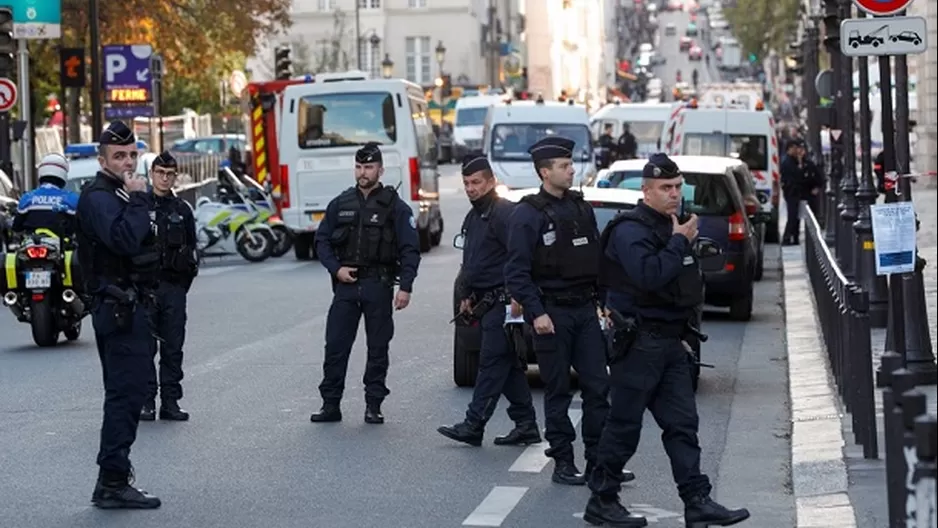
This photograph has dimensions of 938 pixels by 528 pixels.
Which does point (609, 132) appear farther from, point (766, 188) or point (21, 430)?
point (21, 430)

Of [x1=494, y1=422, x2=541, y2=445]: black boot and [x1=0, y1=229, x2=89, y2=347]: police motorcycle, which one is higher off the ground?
[x1=0, y1=229, x2=89, y2=347]: police motorcycle

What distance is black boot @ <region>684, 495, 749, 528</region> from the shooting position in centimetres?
959

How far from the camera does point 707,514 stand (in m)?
9.61

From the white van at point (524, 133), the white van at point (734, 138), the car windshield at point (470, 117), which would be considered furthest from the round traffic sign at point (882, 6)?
the car windshield at point (470, 117)

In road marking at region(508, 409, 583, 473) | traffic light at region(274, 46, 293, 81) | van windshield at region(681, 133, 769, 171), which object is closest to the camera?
road marking at region(508, 409, 583, 473)

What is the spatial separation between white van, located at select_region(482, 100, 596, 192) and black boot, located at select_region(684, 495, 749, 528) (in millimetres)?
28743

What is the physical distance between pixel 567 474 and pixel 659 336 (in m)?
1.76

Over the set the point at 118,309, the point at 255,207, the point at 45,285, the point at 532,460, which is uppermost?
the point at 118,309

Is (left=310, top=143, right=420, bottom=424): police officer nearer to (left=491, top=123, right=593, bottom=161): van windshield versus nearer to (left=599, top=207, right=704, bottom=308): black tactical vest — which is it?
(left=599, top=207, right=704, bottom=308): black tactical vest

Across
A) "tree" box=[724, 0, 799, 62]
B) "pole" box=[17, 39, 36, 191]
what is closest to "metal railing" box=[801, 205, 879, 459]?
"pole" box=[17, 39, 36, 191]

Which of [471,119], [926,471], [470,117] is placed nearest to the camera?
[926,471]

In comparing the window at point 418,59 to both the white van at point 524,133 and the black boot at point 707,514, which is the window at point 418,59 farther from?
the black boot at point 707,514

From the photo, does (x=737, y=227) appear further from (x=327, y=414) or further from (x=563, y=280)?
(x=563, y=280)

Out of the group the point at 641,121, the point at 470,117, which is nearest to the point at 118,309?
the point at 641,121
